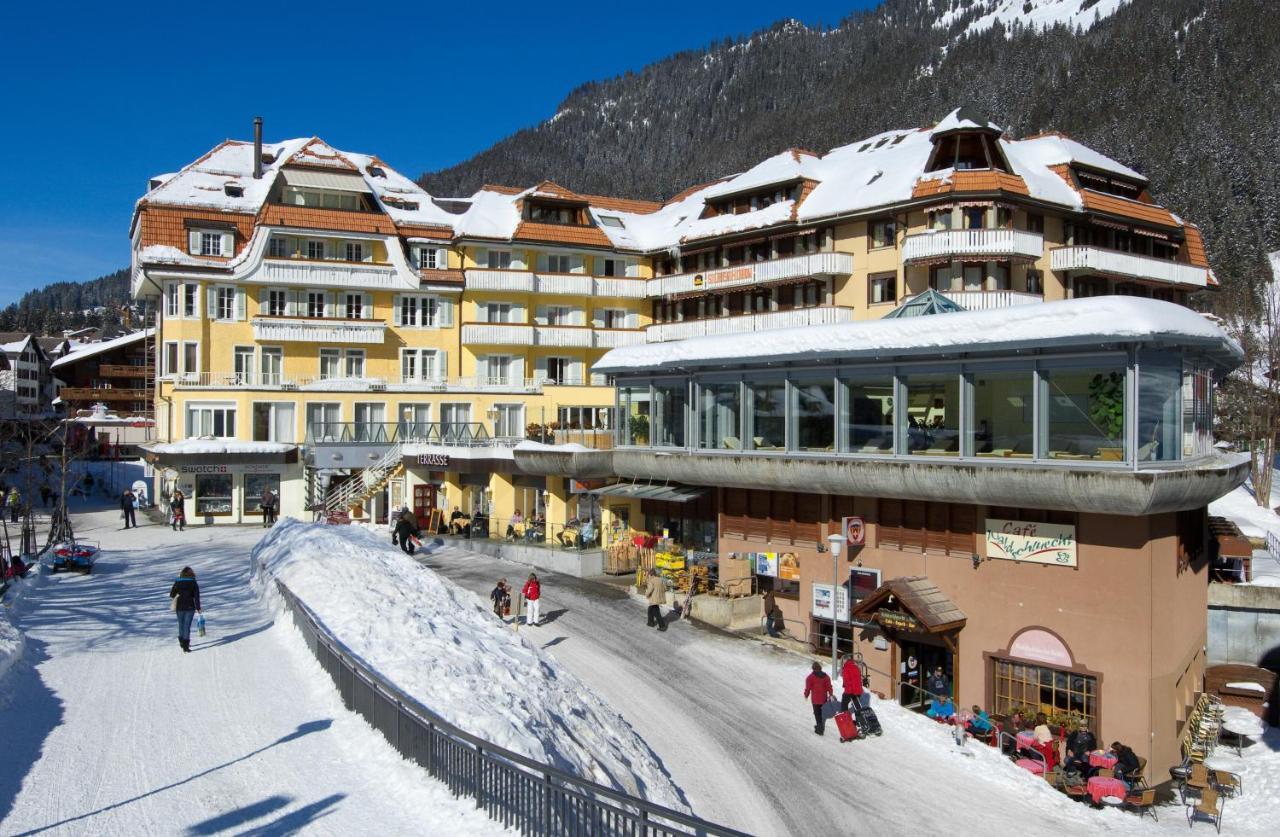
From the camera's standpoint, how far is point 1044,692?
72.3 feet

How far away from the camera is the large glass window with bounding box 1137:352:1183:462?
20.8m

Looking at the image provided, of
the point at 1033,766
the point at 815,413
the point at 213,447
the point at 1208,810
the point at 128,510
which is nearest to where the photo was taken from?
the point at 1208,810

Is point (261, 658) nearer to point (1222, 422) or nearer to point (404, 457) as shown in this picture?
point (404, 457)

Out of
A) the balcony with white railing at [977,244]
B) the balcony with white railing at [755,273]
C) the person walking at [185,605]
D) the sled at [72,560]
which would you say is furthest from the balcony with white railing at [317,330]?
the person walking at [185,605]

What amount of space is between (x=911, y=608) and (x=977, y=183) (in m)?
26.8

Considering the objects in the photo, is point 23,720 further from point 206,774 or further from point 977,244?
point 977,244

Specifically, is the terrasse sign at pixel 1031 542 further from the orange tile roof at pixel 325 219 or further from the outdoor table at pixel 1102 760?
the orange tile roof at pixel 325 219

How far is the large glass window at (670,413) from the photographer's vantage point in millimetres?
31188

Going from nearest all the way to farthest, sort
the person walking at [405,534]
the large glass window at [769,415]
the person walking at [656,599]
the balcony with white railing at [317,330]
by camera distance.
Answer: the person walking at [656,599]
the large glass window at [769,415]
the person walking at [405,534]
the balcony with white railing at [317,330]

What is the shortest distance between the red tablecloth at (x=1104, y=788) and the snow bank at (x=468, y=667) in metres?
8.67

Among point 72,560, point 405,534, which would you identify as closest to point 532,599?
point 405,534

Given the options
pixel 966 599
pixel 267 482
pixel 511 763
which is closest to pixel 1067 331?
pixel 966 599

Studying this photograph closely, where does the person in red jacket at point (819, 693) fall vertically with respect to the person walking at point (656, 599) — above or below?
below

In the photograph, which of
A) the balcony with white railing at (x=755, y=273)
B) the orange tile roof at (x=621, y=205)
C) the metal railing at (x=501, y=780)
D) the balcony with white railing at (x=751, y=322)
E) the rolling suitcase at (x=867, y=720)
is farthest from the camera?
the orange tile roof at (x=621, y=205)
